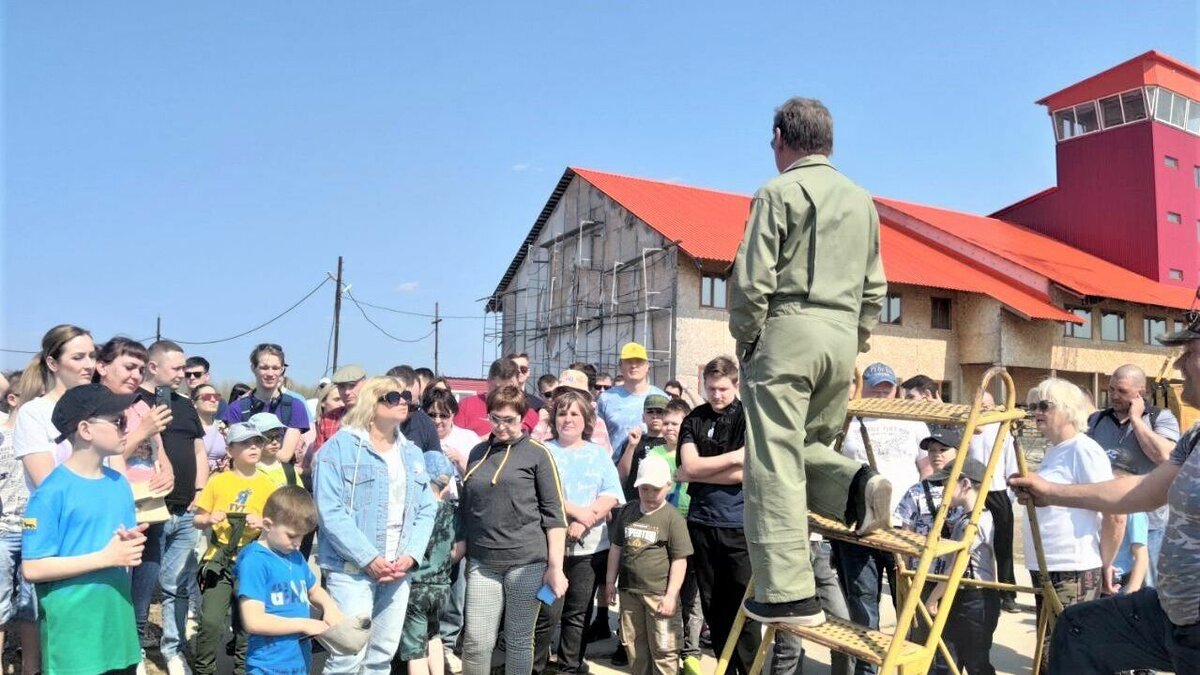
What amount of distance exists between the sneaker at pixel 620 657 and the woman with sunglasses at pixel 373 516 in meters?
1.96

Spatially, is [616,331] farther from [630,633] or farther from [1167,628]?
[1167,628]

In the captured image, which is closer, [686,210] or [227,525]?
[227,525]

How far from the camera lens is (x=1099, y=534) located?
5148 mm

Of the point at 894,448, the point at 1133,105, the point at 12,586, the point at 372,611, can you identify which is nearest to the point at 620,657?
the point at 372,611

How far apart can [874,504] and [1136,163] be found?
3854 cm

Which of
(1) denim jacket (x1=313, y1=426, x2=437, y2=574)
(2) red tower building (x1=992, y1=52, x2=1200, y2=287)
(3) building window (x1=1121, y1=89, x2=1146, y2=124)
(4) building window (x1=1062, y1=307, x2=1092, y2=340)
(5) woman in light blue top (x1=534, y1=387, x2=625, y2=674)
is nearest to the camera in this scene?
(1) denim jacket (x1=313, y1=426, x2=437, y2=574)

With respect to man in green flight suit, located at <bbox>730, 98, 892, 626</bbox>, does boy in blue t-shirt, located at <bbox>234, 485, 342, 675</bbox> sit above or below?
below

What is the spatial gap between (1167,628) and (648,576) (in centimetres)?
A: 294

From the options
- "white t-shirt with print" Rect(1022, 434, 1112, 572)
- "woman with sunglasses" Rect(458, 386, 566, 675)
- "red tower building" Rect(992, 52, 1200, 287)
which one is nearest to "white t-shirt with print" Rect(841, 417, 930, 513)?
"white t-shirt with print" Rect(1022, 434, 1112, 572)

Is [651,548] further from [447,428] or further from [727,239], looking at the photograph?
[727,239]

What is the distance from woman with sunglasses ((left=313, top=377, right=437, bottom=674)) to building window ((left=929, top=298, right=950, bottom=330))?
28.7 metres

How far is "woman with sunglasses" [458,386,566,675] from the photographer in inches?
206

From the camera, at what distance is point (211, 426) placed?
709cm

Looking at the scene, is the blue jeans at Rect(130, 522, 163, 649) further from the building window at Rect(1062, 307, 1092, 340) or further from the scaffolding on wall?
the building window at Rect(1062, 307, 1092, 340)
